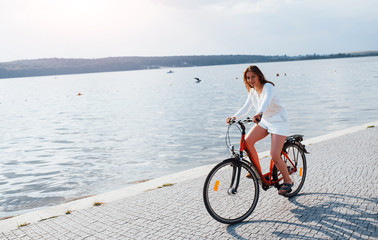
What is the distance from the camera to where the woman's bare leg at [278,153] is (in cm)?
493

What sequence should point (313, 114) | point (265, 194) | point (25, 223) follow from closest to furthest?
point (25, 223) < point (265, 194) < point (313, 114)

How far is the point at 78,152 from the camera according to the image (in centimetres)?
1462

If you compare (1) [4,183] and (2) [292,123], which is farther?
(2) [292,123]

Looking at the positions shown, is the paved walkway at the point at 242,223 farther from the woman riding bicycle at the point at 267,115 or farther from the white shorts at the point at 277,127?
the white shorts at the point at 277,127

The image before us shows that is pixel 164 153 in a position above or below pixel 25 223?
below

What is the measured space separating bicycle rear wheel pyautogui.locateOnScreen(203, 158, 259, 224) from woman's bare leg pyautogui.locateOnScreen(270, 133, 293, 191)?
0.43 meters

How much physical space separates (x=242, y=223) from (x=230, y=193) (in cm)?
39

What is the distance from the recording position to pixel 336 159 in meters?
7.79

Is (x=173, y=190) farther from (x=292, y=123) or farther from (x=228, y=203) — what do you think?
(x=292, y=123)

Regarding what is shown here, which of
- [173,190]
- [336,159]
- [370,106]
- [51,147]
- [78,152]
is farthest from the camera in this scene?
[370,106]

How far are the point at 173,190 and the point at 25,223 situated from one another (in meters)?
2.33

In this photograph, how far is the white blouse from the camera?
15.4 ft

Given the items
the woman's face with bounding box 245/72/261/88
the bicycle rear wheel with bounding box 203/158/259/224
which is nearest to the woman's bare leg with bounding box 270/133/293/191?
the bicycle rear wheel with bounding box 203/158/259/224

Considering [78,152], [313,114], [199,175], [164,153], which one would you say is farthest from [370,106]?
[199,175]
